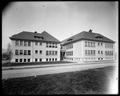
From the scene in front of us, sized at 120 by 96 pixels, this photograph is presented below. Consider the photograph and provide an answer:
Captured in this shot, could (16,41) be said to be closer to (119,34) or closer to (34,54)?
(34,54)

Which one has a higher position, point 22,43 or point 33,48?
point 22,43

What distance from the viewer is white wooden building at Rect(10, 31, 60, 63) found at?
37.8ft

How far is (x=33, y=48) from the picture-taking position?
41.4 feet

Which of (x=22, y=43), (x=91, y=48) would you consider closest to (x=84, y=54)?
(x=91, y=48)

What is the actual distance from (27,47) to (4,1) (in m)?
10.0

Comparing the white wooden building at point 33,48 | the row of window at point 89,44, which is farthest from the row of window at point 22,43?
the row of window at point 89,44

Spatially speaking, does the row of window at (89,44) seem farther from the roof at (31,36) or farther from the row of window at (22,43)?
the row of window at (22,43)

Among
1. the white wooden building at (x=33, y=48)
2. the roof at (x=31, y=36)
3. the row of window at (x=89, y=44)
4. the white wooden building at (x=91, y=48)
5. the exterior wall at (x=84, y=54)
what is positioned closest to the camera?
the white wooden building at (x=33, y=48)

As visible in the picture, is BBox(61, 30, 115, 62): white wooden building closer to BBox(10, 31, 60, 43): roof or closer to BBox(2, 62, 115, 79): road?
BBox(10, 31, 60, 43): roof

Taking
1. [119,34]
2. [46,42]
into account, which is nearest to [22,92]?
[119,34]

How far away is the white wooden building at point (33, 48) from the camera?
11.5 m

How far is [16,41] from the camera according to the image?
11.5 m

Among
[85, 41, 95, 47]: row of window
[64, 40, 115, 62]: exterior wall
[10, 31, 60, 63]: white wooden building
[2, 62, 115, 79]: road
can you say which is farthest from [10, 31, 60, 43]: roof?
[2, 62, 115, 79]: road

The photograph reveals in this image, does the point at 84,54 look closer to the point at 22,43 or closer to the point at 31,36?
the point at 31,36
